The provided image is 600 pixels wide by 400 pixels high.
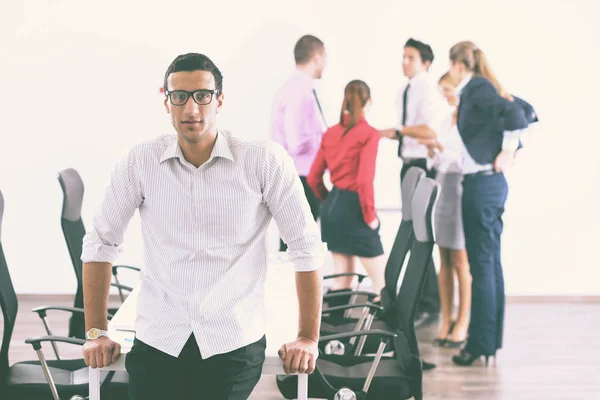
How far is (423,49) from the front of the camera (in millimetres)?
5988

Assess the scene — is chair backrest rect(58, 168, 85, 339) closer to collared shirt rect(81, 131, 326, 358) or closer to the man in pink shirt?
Result: collared shirt rect(81, 131, 326, 358)

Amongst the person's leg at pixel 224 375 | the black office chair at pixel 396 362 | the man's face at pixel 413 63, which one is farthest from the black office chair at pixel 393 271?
the man's face at pixel 413 63

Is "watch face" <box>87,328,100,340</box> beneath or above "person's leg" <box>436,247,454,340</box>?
above

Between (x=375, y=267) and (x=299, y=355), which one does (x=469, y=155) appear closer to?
(x=375, y=267)

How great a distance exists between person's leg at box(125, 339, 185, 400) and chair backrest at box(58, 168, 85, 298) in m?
1.63

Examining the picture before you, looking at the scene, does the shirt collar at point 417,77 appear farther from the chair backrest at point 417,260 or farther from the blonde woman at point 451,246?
the chair backrest at point 417,260

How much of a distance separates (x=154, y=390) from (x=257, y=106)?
13.9 feet

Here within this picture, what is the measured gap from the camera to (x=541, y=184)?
6254 millimetres

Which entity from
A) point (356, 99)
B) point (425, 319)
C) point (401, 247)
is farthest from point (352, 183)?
point (425, 319)

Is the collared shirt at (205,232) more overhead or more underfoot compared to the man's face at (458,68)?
more underfoot

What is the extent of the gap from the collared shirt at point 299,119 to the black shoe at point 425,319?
1.33 metres

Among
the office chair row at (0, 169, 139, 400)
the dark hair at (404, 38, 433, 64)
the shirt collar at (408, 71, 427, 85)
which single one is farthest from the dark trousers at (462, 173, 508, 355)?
the office chair row at (0, 169, 139, 400)

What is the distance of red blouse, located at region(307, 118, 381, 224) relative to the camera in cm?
463

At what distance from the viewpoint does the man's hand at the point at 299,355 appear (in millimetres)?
2125
